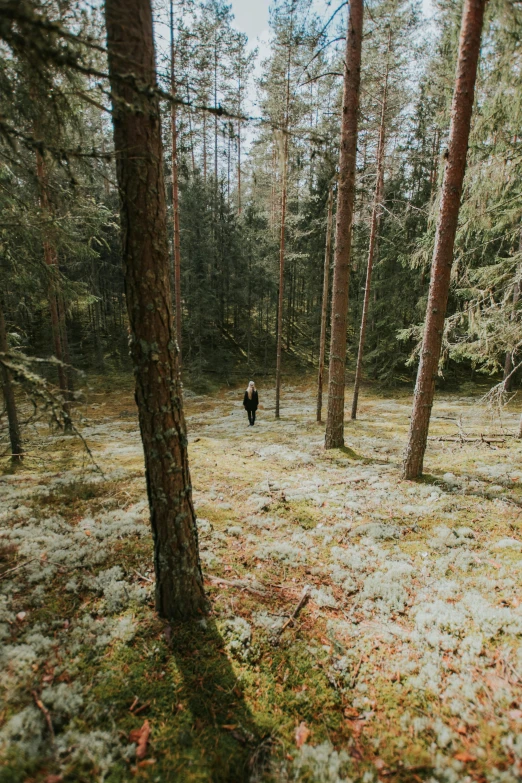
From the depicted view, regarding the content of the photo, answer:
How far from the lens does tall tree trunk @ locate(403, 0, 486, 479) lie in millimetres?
5699

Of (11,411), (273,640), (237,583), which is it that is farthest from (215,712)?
(11,411)

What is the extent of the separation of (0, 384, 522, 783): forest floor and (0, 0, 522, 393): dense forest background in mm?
3421

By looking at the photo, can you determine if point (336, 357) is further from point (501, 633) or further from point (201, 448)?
point (501, 633)

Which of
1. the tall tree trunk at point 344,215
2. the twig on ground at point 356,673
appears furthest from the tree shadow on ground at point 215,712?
the tall tree trunk at point 344,215

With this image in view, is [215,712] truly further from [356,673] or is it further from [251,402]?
[251,402]

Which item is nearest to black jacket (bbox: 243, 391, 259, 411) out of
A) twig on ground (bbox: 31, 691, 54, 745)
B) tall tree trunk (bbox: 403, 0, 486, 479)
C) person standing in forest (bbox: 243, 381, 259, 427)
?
person standing in forest (bbox: 243, 381, 259, 427)

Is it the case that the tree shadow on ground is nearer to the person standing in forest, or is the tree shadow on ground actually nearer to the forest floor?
the forest floor

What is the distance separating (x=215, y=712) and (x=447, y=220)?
781 centimetres

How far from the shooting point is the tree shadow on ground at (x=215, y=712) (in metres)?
2.55

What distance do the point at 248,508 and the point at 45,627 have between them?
3.62 m

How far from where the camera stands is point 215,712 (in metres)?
2.90

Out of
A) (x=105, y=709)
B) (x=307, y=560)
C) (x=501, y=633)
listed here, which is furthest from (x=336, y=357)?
(x=105, y=709)

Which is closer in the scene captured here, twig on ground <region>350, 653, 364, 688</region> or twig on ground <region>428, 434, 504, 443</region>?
twig on ground <region>350, 653, 364, 688</region>

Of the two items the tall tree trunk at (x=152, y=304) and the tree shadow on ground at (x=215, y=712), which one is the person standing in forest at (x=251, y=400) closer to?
the tall tree trunk at (x=152, y=304)
